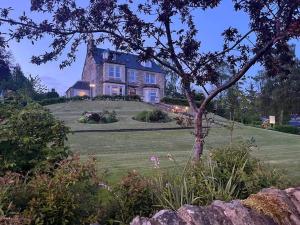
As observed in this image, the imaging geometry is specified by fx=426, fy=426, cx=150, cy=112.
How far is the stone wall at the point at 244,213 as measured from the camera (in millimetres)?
4047

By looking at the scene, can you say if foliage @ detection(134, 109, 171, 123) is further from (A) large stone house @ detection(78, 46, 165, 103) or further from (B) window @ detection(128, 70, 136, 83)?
(B) window @ detection(128, 70, 136, 83)

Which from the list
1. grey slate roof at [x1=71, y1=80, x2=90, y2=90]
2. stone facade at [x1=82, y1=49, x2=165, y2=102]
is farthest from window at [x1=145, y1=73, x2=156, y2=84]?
grey slate roof at [x1=71, y1=80, x2=90, y2=90]

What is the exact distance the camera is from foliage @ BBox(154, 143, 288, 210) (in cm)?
510

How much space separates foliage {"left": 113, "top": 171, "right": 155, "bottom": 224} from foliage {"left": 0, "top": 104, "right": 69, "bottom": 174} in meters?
1.23

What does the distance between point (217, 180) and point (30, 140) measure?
258cm

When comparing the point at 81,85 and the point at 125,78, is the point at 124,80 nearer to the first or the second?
the point at 125,78

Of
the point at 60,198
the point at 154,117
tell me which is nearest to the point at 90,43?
the point at 60,198

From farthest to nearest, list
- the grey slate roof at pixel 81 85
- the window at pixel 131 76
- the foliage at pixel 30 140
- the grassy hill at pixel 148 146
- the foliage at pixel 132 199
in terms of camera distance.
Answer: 1. the grey slate roof at pixel 81 85
2. the window at pixel 131 76
3. the grassy hill at pixel 148 146
4. the foliage at pixel 30 140
5. the foliage at pixel 132 199

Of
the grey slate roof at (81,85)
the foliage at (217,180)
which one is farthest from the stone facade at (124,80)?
the foliage at (217,180)

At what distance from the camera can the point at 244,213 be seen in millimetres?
4449

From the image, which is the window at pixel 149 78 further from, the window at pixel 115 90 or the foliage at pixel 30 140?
the foliage at pixel 30 140

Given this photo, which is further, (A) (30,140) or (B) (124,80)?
(B) (124,80)

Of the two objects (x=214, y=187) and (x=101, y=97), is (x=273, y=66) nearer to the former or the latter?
(x=214, y=187)

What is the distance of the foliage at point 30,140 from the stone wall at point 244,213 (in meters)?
2.20
